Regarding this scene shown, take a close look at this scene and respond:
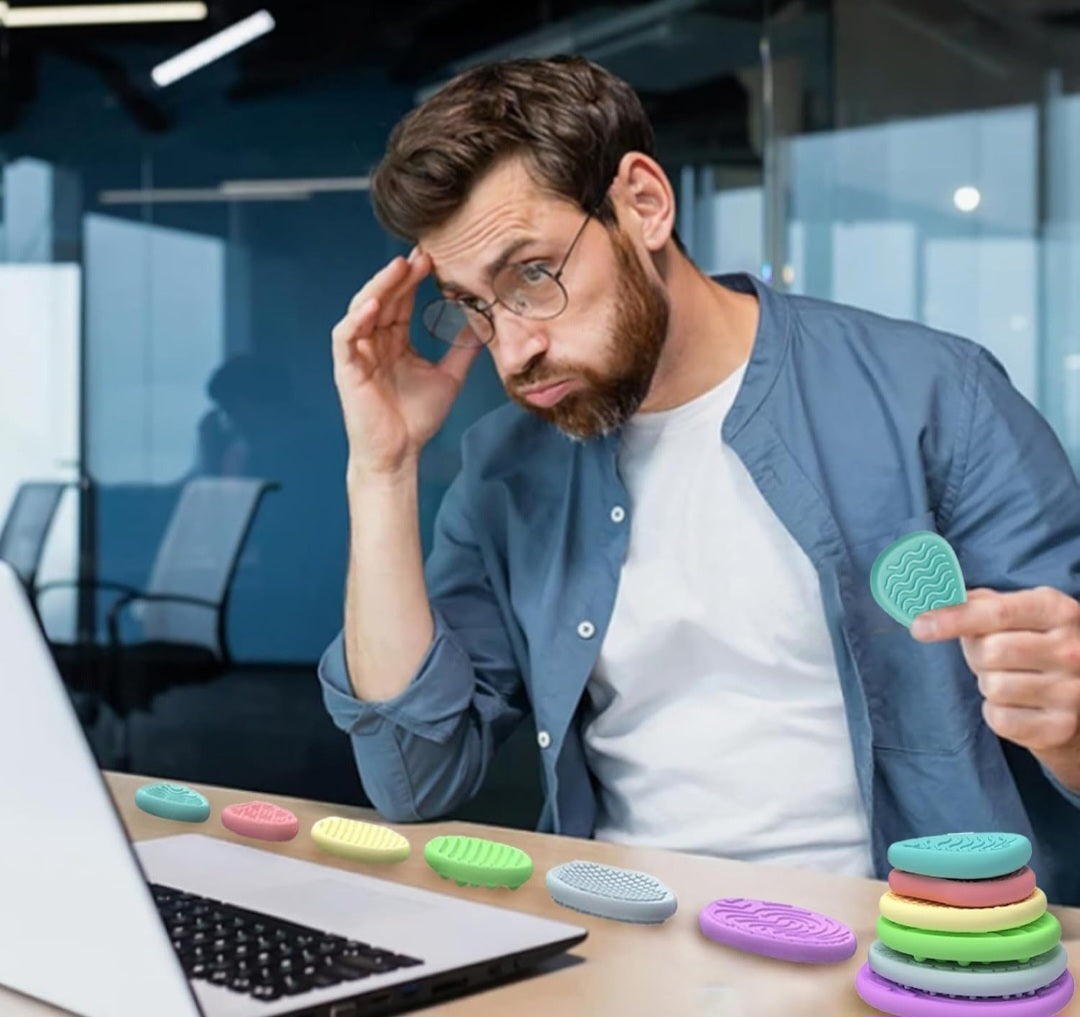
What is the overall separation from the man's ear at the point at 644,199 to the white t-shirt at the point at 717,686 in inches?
7.5

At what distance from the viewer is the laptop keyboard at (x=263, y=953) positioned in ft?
2.81

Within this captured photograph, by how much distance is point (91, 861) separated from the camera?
722 mm

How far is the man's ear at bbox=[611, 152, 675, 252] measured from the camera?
169cm

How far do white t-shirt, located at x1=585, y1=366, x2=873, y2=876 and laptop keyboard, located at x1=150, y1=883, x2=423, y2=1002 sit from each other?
647mm

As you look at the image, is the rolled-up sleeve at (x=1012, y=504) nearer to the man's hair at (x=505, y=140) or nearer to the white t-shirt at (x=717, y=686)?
the white t-shirt at (x=717, y=686)

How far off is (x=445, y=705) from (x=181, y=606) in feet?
7.99

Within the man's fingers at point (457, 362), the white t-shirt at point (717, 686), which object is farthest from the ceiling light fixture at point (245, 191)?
the white t-shirt at point (717, 686)

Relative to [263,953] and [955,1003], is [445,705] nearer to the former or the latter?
[263,953]

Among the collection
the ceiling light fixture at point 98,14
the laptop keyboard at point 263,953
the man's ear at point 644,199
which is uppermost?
the ceiling light fixture at point 98,14

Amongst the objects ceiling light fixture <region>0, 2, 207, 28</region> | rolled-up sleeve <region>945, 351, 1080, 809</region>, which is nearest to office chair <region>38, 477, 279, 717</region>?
ceiling light fixture <region>0, 2, 207, 28</region>

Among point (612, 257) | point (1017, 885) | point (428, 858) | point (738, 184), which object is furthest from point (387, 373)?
point (738, 184)

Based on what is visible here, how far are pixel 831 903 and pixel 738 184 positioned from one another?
105 inches

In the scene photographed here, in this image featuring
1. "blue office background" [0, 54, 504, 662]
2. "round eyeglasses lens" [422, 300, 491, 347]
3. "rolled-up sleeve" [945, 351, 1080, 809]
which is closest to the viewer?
"rolled-up sleeve" [945, 351, 1080, 809]

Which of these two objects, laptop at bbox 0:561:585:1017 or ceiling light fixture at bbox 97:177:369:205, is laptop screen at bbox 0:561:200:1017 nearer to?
laptop at bbox 0:561:585:1017
